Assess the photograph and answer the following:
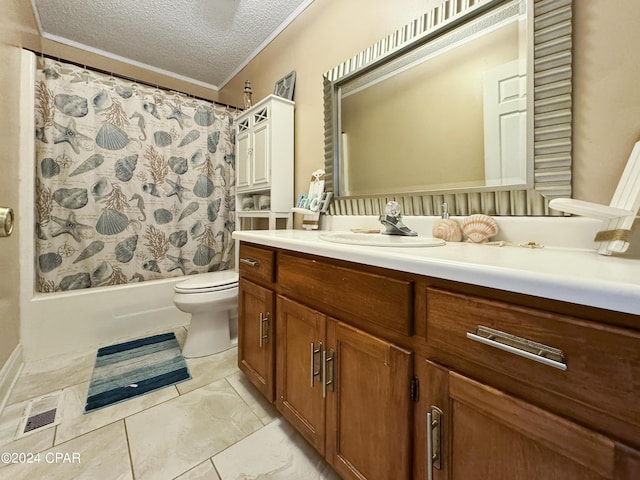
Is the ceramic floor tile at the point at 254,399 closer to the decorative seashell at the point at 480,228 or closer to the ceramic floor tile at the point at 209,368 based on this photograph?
the ceramic floor tile at the point at 209,368

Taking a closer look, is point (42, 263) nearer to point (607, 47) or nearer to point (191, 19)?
point (191, 19)

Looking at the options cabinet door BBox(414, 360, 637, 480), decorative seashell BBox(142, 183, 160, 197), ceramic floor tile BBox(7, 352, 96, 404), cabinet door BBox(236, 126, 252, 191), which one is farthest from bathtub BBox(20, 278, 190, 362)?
cabinet door BBox(414, 360, 637, 480)

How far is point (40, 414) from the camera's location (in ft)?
4.00

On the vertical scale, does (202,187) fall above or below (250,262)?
above

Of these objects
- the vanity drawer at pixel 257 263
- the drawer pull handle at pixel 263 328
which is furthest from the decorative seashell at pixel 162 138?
the drawer pull handle at pixel 263 328

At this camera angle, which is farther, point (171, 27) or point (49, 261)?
point (171, 27)

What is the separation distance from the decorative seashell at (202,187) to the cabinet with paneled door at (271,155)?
0.50 m

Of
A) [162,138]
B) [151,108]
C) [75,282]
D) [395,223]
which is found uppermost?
[151,108]

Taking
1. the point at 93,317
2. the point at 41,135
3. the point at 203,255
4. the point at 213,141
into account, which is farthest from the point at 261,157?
the point at 93,317

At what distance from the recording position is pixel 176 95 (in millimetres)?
2215

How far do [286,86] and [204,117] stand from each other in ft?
2.72

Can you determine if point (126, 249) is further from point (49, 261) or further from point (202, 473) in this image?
point (202, 473)

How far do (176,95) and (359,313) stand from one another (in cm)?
235

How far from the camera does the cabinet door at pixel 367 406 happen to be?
67cm
